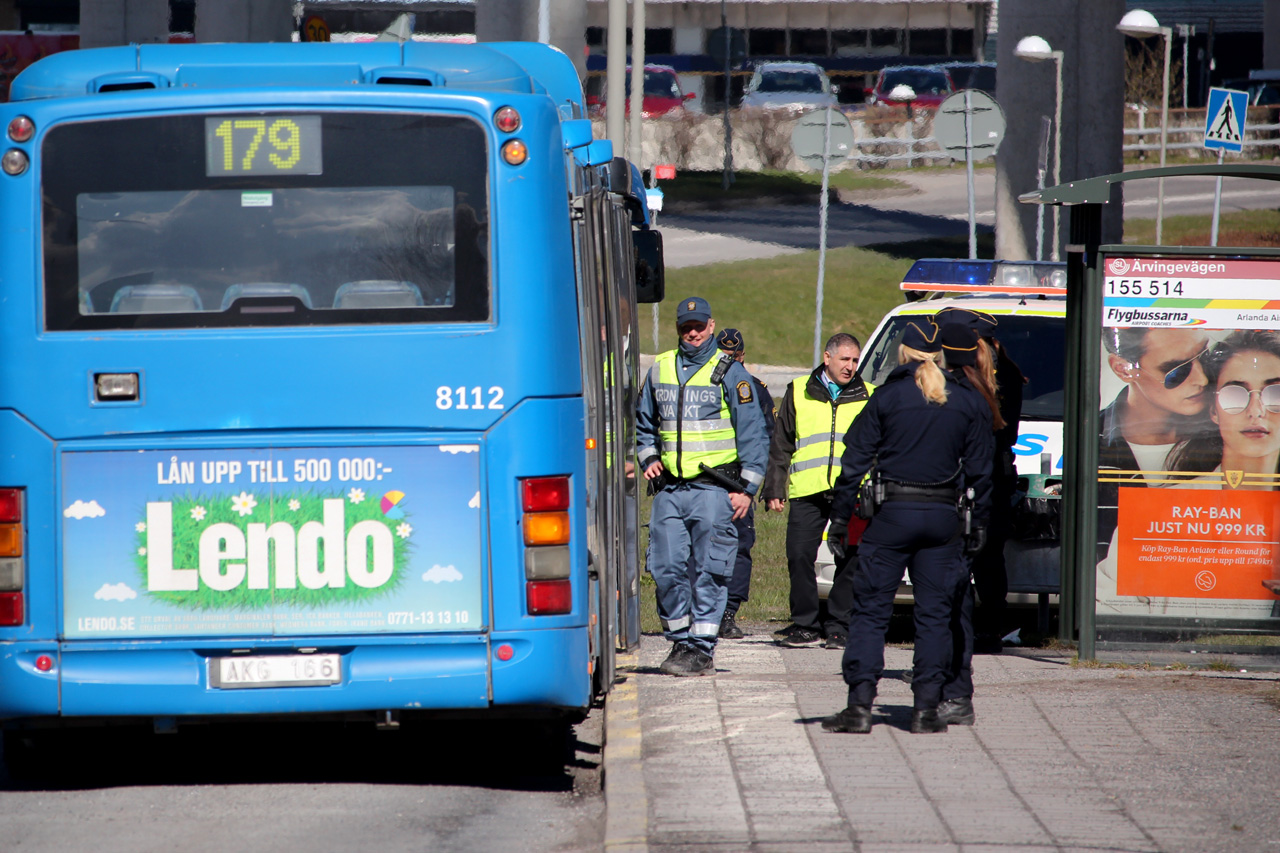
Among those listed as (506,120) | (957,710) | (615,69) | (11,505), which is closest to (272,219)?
(506,120)

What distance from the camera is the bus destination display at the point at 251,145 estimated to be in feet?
21.2

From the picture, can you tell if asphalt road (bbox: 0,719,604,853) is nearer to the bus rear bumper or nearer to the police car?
the bus rear bumper

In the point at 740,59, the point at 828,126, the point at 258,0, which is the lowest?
the point at 828,126

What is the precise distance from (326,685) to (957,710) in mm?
2846

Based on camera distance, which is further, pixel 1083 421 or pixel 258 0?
pixel 258 0

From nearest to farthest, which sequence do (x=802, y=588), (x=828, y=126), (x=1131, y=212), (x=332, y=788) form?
(x=332, y=788) → (x=802, y=588) → (x=828, y=126) → (x=1131, y=212)

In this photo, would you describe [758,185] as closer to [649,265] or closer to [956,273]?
[956,273]

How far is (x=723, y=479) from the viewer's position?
876 centimetres

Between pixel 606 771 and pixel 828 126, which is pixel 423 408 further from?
pixel 828 126

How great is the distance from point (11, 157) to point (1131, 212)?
3276 cm

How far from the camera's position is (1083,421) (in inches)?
345

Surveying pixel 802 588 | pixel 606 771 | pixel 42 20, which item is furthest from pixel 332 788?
pixel 42 20

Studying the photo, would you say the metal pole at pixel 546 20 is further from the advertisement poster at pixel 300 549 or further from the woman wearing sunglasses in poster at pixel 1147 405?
the advertisement poster at pixel 300 549

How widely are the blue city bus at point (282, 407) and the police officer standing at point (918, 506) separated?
58.2 inches
